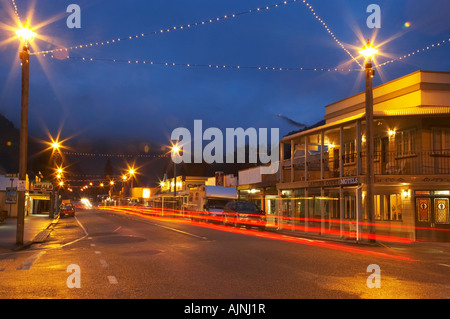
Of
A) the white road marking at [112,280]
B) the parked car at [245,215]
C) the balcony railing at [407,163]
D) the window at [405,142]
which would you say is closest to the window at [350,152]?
the balcony railing at [407,163]

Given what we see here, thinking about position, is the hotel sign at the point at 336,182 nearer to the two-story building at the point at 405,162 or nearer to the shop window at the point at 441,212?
the two-story building at the point at 405,162

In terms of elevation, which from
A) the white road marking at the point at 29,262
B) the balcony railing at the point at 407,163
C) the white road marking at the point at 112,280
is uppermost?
the balcony railing at the point at 407,163

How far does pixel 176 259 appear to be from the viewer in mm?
13461

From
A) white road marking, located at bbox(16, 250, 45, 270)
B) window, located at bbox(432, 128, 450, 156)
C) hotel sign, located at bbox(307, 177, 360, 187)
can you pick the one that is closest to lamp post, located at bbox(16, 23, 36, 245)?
white road marking, located at bbox(16, 250, 45, 270)

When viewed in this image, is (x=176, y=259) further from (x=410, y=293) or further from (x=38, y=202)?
(x=38, y=202)

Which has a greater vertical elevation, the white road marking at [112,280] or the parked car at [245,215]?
the parked car at [245,215]

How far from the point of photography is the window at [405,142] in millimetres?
24219

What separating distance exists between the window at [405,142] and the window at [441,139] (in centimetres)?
99

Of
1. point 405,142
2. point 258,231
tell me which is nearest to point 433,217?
point 405,142

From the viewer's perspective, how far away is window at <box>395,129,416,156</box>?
24.2 m

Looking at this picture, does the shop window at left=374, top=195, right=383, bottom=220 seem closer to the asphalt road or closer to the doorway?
the doorway

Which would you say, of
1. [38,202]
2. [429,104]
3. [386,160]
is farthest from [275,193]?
[38,202]

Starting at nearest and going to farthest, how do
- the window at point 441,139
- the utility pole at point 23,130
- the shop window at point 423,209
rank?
the utility pole at point 23,130 → the shop window at point 423,209 → the window at point 441,139

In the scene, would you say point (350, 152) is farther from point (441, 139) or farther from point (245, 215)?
point (245, 215)
